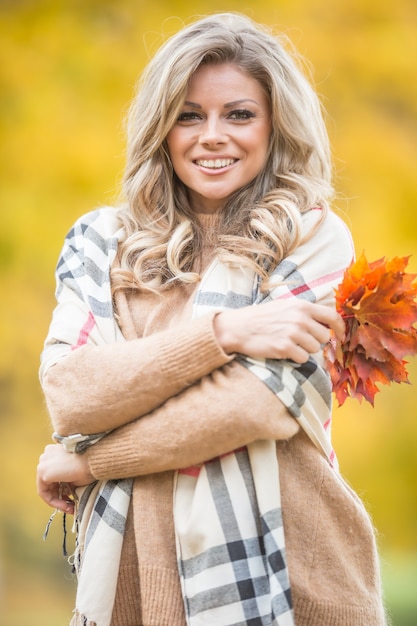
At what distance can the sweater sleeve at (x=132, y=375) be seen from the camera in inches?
77.9

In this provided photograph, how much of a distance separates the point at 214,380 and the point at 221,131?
2.16 feet

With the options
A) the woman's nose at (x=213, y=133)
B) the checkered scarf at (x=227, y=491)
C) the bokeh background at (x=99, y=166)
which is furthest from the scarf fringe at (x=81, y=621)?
the bokeh background at (x=99, y=166)

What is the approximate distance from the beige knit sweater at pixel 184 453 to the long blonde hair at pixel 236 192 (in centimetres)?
23

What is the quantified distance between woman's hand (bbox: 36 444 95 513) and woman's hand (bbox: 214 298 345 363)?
445 millimetres

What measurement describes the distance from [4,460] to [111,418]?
2845mm

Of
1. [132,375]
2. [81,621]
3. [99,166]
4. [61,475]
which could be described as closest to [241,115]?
[132,375]

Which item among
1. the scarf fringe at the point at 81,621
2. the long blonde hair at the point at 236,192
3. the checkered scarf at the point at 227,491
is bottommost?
the scarf fringe at the point at 81,621

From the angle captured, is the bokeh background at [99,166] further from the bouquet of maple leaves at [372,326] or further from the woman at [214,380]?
the bouquet of maple leaves at [372,326]

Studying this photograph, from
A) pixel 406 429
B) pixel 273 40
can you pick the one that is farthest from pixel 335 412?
pixel 273 40

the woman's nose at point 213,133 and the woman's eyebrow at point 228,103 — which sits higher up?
the woman's eyebrow at point 228,103

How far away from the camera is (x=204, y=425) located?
1.94 m

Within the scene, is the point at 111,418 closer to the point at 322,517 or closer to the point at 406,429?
the point at 322,517

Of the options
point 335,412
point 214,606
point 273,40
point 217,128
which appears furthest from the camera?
point 335,412

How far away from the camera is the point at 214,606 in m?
1.97
